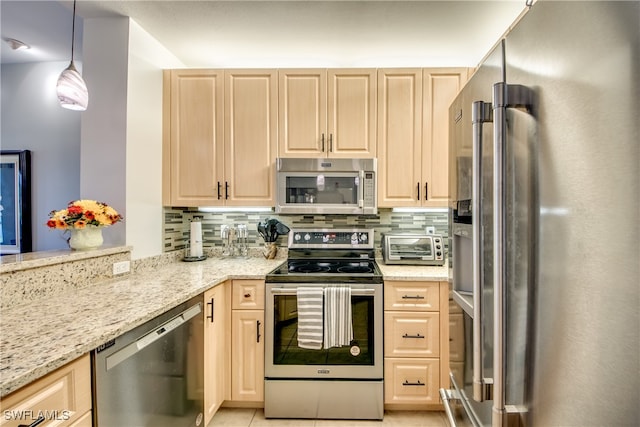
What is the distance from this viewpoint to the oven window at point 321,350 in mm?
1960

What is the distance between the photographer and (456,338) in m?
1.13

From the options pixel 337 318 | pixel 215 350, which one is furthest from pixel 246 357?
pixel 337 318

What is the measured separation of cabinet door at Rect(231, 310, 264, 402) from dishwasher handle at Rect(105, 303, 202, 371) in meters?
0.41

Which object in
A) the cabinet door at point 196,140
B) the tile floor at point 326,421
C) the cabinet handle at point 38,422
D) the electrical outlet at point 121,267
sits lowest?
the tile floor at point 326,421

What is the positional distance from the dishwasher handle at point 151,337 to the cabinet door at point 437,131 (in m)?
1.72

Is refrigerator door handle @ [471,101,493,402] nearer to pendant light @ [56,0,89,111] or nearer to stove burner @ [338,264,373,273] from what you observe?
stove burner @ [338,264,373,273]

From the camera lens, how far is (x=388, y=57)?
97.3 inches

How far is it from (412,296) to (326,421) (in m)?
0.97

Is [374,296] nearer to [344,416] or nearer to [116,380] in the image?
[344,416]

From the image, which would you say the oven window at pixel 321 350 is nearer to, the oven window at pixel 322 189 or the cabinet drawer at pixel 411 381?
the cabinet drawer at pixel 411 381

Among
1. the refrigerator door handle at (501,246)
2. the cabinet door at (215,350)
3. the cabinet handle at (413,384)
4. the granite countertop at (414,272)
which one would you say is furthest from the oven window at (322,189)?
the refrigerator door handle at (501,246)

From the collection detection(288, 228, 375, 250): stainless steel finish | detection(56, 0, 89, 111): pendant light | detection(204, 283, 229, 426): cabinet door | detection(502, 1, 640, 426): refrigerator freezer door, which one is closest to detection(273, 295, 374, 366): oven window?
detection(204, 283, 229, 426): cabinet door

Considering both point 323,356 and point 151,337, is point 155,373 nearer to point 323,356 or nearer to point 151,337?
point 151,337

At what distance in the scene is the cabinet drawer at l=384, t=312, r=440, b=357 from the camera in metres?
1.99
